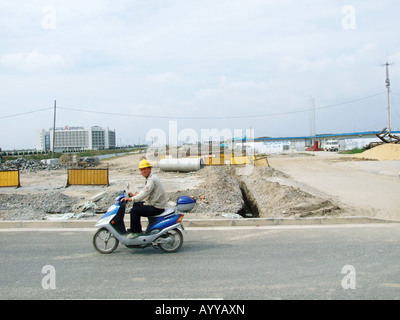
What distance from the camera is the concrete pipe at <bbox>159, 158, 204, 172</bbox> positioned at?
88.1 ft

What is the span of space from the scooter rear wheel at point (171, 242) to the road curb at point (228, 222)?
2469 millimetres

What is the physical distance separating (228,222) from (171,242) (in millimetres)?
2850

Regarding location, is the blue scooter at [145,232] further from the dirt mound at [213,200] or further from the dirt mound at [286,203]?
the dirt mound at [286,203]

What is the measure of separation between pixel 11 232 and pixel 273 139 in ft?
337

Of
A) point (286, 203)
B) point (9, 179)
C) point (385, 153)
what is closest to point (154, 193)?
point (286, 203)

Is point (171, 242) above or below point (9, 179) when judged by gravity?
below

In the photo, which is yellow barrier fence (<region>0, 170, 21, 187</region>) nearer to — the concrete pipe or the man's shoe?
the concrete pipe

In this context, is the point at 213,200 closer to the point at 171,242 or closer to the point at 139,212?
the point at 171,242

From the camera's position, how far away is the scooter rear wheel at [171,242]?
276 inches

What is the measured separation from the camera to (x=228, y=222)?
31.4 feet

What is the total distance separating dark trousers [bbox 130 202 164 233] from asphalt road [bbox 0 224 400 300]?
0.53m

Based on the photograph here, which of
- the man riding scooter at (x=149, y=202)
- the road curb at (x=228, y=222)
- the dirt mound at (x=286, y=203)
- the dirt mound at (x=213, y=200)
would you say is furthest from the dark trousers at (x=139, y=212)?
the dirt mound at (x=286, y=203)

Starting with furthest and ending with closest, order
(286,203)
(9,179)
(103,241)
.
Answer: (9,179), (286,203), (103,241)
